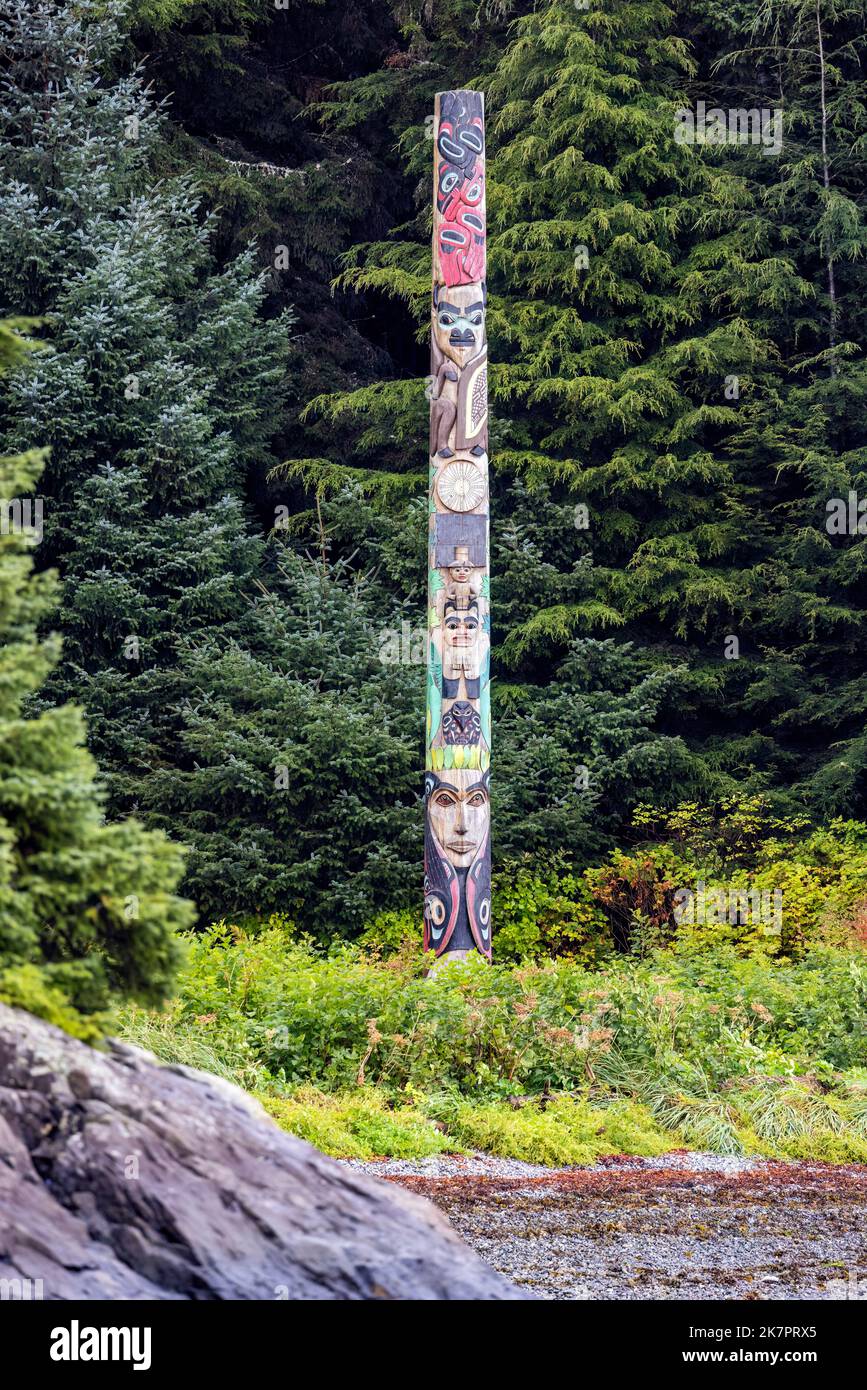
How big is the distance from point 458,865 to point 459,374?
374 cm

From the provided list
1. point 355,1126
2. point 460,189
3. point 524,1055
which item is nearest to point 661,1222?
point 355,1126

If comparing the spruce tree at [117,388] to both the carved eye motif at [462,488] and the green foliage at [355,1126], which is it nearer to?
the carved eye motif at [462,488]

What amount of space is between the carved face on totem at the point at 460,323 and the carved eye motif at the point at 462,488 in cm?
90

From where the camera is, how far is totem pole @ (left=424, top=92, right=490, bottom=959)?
10.1 metres

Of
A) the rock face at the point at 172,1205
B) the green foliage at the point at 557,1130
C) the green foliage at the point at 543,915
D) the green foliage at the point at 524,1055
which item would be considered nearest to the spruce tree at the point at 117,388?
the green foliage at the point at 543,915

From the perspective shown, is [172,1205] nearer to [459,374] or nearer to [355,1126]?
[355,1126]

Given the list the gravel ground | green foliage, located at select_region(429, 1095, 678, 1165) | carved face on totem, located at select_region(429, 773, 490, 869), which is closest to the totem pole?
carved face on totem, located at select_region(429, 773, 490, 869)

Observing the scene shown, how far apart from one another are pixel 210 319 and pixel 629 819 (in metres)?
7.30

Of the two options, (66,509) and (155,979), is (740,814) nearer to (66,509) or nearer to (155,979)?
(66,509)

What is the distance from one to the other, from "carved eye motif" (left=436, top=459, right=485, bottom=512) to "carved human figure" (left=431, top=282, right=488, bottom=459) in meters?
0.16

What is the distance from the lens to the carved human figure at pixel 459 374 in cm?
1053

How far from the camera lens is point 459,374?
10.6m

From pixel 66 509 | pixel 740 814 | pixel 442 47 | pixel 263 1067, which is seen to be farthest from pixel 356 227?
pixel 263 1067

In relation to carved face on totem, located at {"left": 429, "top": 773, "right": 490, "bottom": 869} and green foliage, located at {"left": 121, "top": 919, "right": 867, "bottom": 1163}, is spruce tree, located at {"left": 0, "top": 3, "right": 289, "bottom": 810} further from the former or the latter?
green foliage, located at {"left": 121, "top": 919, "right": 867, "bottom": 1163}
